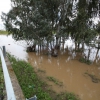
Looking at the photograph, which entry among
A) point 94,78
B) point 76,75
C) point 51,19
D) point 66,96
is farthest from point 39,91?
point 51,19

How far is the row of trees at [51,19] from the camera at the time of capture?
916cm

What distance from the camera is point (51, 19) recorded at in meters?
9.85

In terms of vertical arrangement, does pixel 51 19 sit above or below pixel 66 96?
above

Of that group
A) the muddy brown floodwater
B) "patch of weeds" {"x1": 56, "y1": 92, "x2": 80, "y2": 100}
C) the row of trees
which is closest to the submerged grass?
"patch of weeds" {"x1": 56, "y1": 92, "x2": 80, "y2": 100}

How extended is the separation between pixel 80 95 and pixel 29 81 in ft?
6.73

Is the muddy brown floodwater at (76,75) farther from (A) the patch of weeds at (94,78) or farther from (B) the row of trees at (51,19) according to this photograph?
(B) the row of trees at (51,19)

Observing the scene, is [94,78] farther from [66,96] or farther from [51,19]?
[51,19]

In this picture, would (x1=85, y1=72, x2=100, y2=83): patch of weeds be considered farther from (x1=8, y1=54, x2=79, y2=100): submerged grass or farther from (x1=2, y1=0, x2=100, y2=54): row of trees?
(x1=2, y1=0, x2=100, y2=54): row of trees

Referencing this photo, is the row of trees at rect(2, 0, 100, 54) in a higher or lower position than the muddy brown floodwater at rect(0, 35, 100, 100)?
higher

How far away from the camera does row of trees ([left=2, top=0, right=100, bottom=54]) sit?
30.0 ft

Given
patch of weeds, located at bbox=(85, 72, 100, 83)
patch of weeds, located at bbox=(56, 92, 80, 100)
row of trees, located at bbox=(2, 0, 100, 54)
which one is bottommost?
patch of weeds, located at bbox=(56, 92, 80, 100)

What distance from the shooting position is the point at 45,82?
5645mm

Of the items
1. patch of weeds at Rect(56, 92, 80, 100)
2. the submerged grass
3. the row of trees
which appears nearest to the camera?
the submerged grass

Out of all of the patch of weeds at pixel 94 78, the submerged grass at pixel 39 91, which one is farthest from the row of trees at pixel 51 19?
the submerged grass at pixel 39 91
